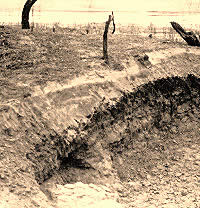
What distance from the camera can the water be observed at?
22141 mm

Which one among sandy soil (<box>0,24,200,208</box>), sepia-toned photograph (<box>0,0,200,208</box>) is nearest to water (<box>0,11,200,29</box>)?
sepia-toned photograph (<box>0,0,200,208</box>)

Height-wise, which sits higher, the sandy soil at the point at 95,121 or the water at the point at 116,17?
the water at the point at 116,17

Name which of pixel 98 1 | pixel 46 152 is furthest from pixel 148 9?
pixel 46 152

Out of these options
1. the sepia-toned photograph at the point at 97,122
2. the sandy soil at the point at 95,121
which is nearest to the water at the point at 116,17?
the sepia-toned photograph at the point at 97,122

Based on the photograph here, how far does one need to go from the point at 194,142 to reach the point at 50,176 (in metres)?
3.92

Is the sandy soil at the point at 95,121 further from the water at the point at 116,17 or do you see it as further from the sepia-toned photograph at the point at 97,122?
the water at the point at 116,17

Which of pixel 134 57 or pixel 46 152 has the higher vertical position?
pixel 134 57

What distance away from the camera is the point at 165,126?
34.1 ft

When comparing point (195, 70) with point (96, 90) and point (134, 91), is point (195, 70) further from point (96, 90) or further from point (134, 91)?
point (96, 90)

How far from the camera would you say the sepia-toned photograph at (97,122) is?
7.75 m

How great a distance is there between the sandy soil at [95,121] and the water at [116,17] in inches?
427

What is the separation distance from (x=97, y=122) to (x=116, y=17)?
53.9ft

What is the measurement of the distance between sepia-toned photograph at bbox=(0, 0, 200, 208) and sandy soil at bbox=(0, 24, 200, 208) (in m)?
0.02

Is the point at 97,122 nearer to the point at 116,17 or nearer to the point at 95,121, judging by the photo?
the point at 95,121
